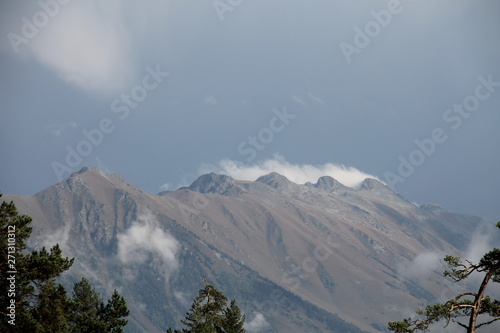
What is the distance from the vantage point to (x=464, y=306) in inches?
981

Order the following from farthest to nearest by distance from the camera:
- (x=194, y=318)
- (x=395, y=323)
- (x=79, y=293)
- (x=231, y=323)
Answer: (x=79, y=293)
(x=231, y=323)
(x=194, y=318)
(x=395, y=323)

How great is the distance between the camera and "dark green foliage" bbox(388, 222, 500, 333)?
24.3 metres

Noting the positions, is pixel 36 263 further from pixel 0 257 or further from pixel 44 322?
pixel 44 322

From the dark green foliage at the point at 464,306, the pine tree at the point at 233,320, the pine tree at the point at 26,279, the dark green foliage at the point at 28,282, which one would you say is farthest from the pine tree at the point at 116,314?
the dark green foliage at the point at 464,306

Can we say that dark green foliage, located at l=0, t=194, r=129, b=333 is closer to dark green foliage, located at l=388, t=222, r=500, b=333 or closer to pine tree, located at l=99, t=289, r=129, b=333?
pine tree, located at l=99, t=289, r=129, b=333

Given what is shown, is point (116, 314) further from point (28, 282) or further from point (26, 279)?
point (26, 279)

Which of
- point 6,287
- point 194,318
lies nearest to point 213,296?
point 194,318

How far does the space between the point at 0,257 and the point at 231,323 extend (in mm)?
39349

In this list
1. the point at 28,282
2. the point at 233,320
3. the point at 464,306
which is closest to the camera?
the point at 464,306

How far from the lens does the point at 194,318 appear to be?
50156mm

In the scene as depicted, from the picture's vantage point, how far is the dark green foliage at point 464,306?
2427 cm

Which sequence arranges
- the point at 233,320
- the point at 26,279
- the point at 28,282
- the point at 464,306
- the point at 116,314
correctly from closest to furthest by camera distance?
the point at 464,306 < the point at 26,279 < the point at 28,282 < the point at 116,314 < the point at 233,320

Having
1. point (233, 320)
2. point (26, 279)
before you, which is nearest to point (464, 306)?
point (26, 279)

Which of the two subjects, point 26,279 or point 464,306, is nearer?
point 464,306
